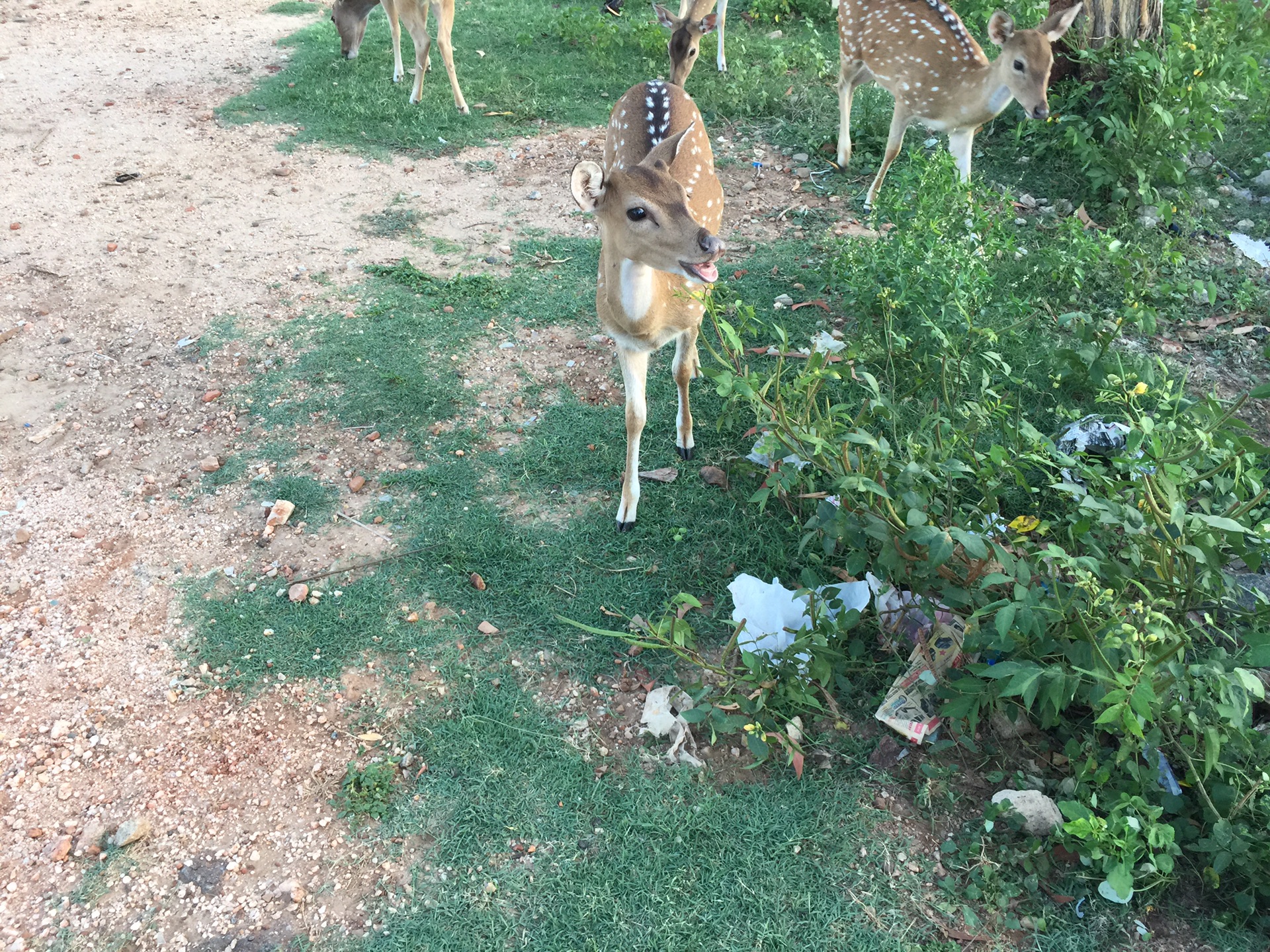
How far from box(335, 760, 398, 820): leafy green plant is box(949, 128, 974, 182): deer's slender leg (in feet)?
16.5

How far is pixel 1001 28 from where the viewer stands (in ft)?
17.7

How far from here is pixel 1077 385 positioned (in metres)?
4.05

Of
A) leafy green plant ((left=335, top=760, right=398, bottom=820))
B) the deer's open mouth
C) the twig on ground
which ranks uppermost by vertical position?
the deer's open mouth

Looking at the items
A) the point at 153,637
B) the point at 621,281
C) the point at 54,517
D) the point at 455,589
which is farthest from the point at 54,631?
the point at 621,281

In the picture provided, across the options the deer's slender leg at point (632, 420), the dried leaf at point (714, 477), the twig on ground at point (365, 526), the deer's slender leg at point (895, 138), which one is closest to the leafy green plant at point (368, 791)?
the twig on ground at point (365, 526)

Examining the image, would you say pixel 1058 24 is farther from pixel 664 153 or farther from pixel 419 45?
pixel 419 45

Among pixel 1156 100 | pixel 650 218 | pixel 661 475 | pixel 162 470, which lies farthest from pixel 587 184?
pixel 1156 100

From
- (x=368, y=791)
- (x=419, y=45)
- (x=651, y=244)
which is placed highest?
(x=651, y=244)

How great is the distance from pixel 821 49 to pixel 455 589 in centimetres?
716

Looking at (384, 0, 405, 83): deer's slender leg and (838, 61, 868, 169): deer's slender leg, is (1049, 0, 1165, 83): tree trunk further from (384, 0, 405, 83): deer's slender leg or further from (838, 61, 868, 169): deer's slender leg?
(384, 0, 405, 83): deer's slender leg

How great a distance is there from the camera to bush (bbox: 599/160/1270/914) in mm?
2246

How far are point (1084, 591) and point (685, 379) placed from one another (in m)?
1.92

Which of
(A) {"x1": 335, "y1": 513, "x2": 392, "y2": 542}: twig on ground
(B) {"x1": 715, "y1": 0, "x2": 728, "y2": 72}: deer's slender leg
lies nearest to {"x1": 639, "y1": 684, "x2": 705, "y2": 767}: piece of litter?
(A) {"x1": 335, "y1": 513, "x2": 392, "y2": 542}: twig on ground

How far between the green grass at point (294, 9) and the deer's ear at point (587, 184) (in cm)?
848
